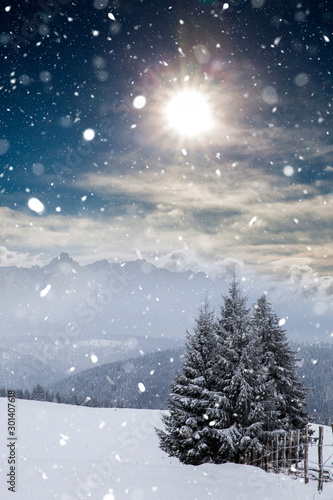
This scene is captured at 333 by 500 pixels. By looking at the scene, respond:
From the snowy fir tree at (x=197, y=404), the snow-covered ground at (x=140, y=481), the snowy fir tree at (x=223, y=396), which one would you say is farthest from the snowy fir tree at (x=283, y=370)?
the snow-covered ground at (x=140, y=481)

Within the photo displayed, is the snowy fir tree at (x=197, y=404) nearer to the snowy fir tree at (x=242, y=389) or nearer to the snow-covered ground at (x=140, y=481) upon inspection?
the snowy fir tree at (x=242, y=389)

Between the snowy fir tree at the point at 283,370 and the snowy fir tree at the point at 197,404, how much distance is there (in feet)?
11.9

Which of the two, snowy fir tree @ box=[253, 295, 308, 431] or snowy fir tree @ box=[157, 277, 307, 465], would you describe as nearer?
snowy fir tree @ box=[157, 277, 307, 465]

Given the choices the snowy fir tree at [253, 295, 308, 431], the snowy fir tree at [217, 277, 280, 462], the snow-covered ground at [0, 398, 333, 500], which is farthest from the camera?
the snowy fir tree at [253, 295, 308, 431]

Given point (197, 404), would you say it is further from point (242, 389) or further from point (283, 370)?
point (283, 370)

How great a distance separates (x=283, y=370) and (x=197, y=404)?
650 centimetres

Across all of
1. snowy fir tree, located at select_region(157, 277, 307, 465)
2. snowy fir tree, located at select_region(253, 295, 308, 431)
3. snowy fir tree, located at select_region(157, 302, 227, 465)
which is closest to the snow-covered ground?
snowy fir tree, located at select_region(157, 302, 227, 465)

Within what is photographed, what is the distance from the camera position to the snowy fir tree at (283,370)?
60.5 ft

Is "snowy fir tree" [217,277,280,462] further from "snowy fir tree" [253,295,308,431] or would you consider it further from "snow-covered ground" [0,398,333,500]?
"snowy fir tree" [253,295,308,431]

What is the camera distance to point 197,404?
15195 millimetres

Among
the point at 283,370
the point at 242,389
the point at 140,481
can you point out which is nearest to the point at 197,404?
the point at 242,389

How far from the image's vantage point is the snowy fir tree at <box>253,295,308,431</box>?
1844 cm

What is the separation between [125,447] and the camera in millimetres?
20172

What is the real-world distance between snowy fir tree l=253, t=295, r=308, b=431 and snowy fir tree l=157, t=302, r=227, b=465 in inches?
143
